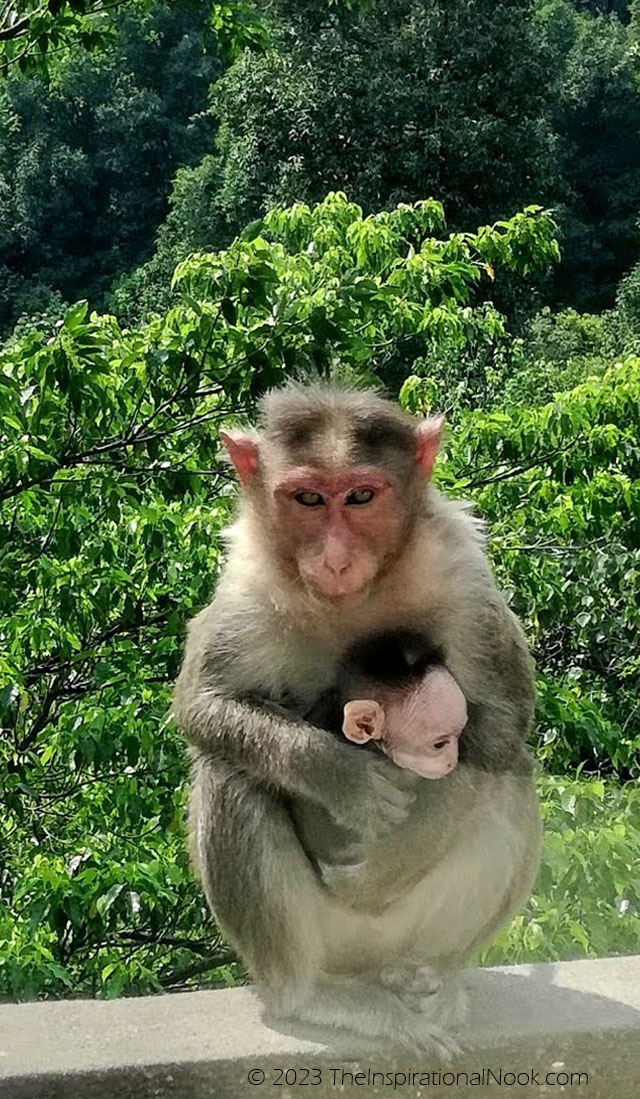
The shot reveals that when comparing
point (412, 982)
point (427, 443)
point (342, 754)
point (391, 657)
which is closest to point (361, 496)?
point (427, 443)

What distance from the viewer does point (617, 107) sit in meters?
27.9

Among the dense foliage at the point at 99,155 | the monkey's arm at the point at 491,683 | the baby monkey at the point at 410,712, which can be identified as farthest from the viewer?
the dense foliage at the point at 99,155

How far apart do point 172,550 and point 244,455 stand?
124 cm

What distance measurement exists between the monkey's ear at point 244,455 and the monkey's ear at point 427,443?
0.26 m

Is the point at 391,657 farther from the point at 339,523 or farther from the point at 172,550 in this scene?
the point at 172,550

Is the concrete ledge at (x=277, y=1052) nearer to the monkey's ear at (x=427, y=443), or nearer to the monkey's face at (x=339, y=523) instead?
the monkey's face at (x=339, y=523)

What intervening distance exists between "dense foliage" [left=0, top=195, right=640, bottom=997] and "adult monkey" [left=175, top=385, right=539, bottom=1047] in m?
0.82

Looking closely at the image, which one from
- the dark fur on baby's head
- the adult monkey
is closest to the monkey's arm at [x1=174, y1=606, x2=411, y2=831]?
the adult monkey

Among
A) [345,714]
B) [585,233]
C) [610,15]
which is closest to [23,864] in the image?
[345,714]

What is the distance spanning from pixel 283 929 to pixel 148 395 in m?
1.47

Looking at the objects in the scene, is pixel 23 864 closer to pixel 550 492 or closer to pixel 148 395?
pixel 148 395

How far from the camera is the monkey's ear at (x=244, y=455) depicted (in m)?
2.21

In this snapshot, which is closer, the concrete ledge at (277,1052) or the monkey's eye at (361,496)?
the monkey's eye at (361,496)

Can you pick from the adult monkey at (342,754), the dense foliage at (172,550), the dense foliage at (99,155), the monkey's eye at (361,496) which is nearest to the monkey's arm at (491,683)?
the adult monkey at (342,754)
